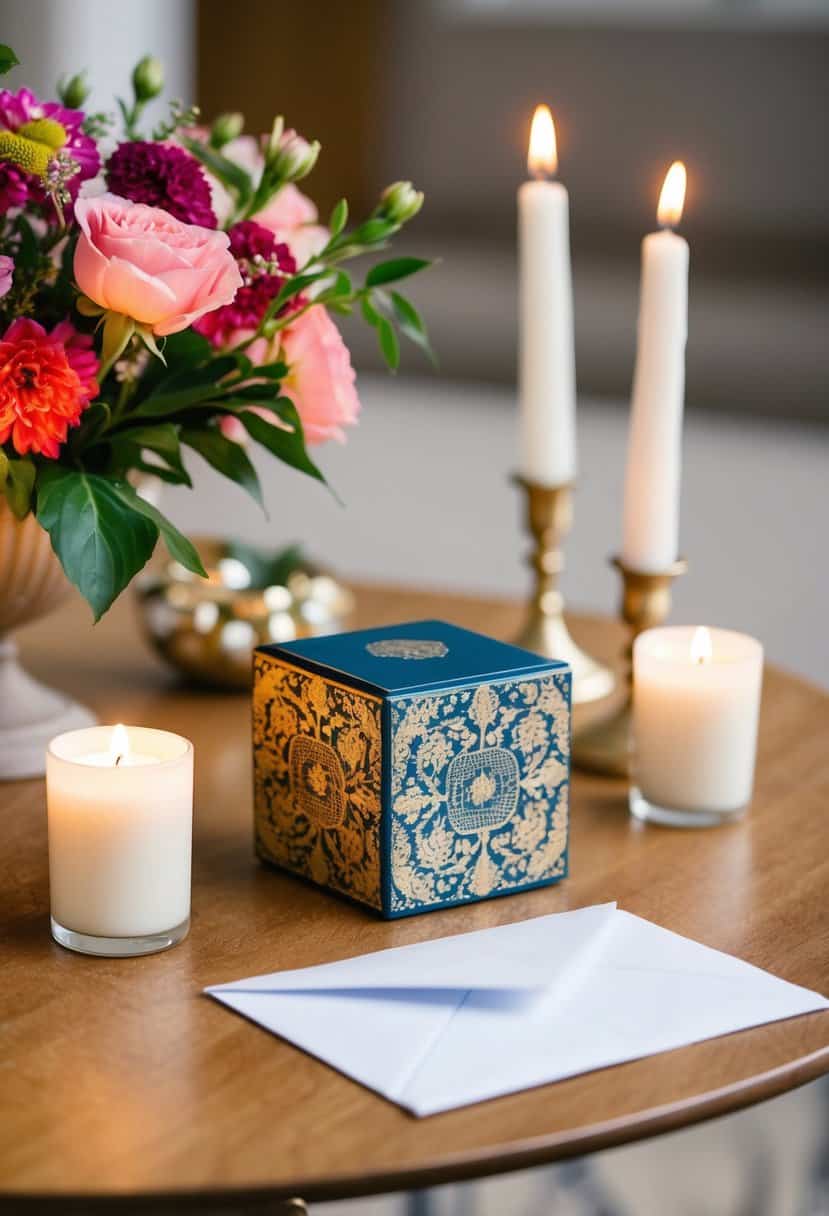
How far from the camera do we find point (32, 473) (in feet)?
2.74

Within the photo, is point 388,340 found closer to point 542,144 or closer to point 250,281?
point 250,281

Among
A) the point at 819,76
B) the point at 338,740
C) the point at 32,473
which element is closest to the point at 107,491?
the point at 32,473

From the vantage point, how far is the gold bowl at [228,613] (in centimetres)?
112

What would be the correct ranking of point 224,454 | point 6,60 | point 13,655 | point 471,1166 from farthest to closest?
point 13,655 → point 224,454 → point 6,60 → point 471,1166

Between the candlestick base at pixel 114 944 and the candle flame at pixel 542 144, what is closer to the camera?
the candlestick base at pixel 114 944

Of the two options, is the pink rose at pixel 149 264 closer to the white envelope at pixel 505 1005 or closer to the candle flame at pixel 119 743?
the candle flame at pixel 119 743

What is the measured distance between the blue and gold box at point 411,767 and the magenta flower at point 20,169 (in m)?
0.25

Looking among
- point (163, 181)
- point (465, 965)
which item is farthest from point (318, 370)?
point (465, 965)

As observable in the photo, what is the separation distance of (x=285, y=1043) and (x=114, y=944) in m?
0.12

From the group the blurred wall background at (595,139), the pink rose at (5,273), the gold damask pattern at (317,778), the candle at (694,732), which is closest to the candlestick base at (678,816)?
the candle at (694,732)

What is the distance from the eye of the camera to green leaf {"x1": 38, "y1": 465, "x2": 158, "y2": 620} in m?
0.79

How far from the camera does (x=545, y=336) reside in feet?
3.66

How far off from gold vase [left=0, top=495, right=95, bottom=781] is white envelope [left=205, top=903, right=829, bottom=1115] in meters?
0.31

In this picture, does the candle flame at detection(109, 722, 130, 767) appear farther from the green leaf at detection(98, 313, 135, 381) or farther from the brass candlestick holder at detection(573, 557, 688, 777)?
the brass candlestick holder at detection(573, 557, 688, 777)
